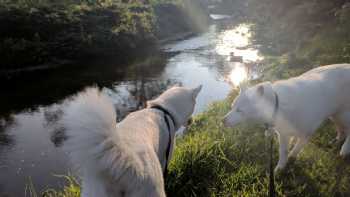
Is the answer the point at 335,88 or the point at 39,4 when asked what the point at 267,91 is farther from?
the point at 39,4

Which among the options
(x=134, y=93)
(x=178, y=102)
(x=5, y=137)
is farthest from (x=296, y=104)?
(x=134, y=93)

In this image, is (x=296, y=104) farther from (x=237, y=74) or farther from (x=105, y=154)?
(x=237, y=74)

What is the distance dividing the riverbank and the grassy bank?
554 inches

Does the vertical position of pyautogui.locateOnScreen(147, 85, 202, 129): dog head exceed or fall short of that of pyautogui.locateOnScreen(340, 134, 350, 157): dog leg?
it exceeds it

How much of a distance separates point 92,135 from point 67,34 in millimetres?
19303

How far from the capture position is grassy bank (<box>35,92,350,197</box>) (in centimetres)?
348

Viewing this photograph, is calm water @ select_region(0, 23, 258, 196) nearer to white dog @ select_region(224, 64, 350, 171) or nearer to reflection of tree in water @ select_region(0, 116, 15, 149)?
reflection of tree in water @ select_region(0, 116, 15, 149)

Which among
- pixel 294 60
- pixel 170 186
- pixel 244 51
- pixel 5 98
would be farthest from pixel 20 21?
pixel 170 186

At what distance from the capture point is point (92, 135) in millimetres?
1624

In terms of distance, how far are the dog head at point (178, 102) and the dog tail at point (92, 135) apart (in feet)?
5.73

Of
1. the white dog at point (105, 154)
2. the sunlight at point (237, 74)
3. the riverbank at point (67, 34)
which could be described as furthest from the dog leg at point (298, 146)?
the riverbank at point (67, 34)

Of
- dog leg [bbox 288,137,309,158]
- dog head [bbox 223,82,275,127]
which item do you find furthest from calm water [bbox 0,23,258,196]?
dog leg [bbox 288,137,309,158]

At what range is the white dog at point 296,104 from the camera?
365 cm

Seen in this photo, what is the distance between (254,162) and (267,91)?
1.12 metres
